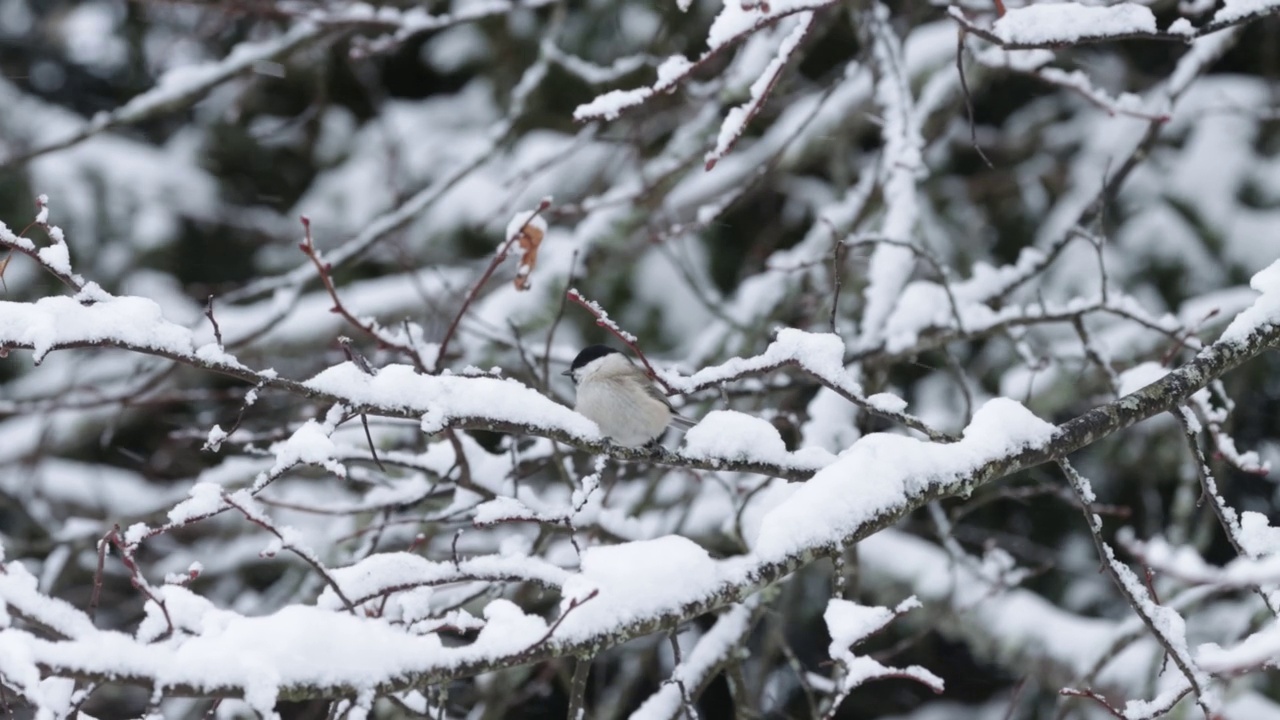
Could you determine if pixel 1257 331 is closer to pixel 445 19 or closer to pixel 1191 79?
pixel 1191 79

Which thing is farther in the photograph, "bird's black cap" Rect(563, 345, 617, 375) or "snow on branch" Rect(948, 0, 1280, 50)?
"bird's black cap" Rect(563, 345, 617, 375)

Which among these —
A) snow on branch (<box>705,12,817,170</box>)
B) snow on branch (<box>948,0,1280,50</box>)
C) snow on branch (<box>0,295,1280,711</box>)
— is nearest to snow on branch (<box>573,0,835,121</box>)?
snow on branch (<box>705,12,817,170</box>)

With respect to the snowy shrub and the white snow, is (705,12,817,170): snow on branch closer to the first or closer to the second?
the snowy shrub

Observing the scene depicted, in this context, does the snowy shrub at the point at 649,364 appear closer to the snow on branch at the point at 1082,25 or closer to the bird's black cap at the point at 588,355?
the snow on branch at the point at 1082,25

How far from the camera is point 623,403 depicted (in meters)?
2.79

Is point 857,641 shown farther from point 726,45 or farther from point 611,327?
point 726,45

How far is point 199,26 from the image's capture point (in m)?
5.63

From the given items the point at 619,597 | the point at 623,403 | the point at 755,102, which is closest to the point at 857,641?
the point at 619,597

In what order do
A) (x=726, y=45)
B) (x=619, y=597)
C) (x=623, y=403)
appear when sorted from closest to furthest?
(x=619, y=597)
(x=726, y=45)
(x=623, y=403)

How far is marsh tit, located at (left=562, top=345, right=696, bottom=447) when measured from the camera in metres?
2.79

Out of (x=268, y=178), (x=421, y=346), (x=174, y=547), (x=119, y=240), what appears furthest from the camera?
(x=268, y=178)

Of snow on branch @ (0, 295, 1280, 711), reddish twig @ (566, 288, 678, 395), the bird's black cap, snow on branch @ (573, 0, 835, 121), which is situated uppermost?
the bird's black cap

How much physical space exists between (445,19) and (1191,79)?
2217mm

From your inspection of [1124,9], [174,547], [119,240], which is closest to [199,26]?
[119,240]
